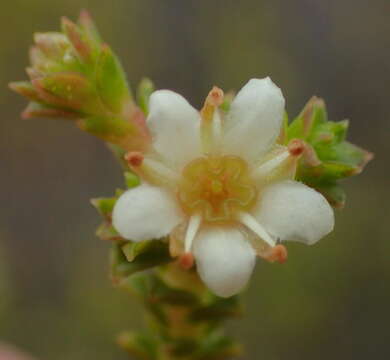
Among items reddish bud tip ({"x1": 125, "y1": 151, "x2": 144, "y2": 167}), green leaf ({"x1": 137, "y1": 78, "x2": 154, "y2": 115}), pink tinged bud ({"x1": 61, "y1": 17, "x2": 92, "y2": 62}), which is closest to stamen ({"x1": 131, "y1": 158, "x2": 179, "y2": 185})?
reddish bud tip ({"x1": 125, "y1": 151, "x2": 144, "y2": 167})

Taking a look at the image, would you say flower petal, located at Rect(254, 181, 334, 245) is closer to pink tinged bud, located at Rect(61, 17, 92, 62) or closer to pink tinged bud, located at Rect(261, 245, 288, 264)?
pink tinged bud, located at Rect(261, 245, 288, 264)

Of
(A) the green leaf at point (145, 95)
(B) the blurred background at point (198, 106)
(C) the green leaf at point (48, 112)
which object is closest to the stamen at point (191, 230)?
(A) the green leaf at point (145, 95)

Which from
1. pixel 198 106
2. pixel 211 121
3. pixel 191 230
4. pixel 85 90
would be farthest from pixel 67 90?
pixel 198 106

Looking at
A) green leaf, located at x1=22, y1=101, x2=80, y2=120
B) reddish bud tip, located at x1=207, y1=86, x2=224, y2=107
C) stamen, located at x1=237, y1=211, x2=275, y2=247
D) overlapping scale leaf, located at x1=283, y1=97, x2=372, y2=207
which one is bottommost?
stamen, located at x1=237, y1=211, x2=275, y2=247

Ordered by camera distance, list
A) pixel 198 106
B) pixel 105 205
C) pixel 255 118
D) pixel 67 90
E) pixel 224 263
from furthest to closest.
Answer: pixel 198 106 → pixel 67 90 → pixel 105 205 → pixel 255 118 → pixel 224 263

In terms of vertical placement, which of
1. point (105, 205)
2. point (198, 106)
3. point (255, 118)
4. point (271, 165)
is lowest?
point (198, 106)

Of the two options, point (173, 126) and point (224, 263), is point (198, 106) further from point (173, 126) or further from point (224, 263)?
point (224, 263)

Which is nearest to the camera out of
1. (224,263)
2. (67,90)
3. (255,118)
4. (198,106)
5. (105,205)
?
(224,263)
